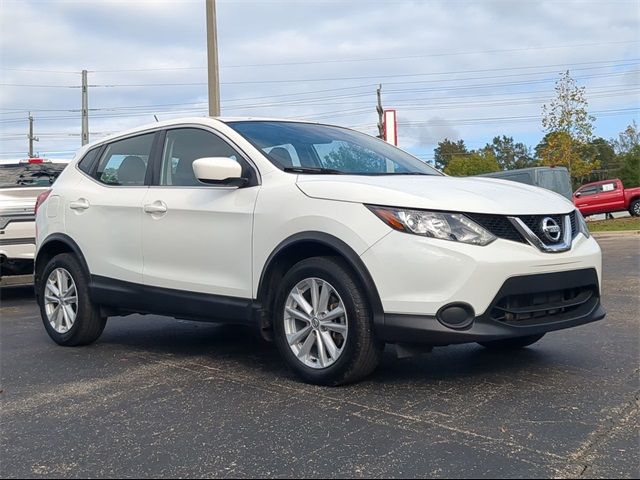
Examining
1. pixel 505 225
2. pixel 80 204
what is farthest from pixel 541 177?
pixel 505 225

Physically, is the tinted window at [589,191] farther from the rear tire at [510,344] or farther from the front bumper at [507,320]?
the front bumper at [507,320]

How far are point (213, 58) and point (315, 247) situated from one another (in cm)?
1041

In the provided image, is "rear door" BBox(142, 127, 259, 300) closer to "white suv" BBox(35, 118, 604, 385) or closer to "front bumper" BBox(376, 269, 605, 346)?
"white suv" BBox(35, 118, 604, 385)

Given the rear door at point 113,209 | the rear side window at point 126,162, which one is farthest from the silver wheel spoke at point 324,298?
the rear side window at point 126,162

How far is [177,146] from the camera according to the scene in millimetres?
5250

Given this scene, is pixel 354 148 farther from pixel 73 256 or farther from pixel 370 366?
pixel 73 256

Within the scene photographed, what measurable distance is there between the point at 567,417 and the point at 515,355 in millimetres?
1387

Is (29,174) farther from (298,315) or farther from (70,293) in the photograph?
(298,315)

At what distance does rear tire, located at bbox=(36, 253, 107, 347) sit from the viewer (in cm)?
558

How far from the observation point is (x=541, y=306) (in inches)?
157

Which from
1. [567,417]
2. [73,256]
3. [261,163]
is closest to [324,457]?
[567,417]

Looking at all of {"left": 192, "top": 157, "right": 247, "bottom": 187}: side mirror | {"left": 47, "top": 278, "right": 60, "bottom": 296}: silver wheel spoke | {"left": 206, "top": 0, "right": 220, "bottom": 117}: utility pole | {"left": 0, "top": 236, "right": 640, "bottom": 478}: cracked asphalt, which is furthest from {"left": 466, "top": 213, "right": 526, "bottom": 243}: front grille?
{"left": 206, "top": 0, "right": 220, "bottom": 117}: utility pole

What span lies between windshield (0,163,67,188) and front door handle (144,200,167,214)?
4581 millimetres

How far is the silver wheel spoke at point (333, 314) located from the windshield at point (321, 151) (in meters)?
0.99
